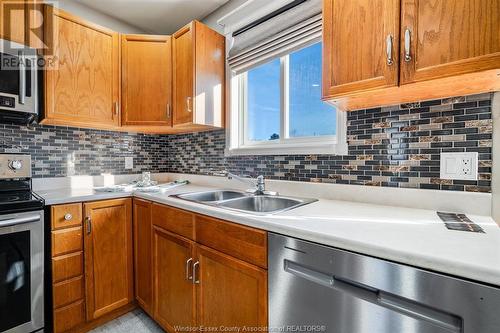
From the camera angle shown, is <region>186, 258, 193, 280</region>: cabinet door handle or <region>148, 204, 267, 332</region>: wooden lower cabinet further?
<region>186, 258, 193, 280</region>: cabinet door handle

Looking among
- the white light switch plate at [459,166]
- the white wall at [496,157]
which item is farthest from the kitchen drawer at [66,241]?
the white wall at [496,157]

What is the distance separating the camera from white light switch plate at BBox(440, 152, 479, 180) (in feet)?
3.38

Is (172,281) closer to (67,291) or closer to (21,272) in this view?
(67,291)

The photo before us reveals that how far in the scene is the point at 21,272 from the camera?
52.2 inches

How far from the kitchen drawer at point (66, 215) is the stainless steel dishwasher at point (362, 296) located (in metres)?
1.29

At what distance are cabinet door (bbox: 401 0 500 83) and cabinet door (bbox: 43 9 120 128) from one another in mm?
1952

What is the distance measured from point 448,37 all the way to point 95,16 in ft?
8.30

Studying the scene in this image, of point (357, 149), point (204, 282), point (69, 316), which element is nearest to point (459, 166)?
point (357, 149)

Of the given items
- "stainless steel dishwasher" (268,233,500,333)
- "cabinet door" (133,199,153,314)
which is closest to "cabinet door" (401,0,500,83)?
"stainless steel dishwasher" (268,233,500,333)

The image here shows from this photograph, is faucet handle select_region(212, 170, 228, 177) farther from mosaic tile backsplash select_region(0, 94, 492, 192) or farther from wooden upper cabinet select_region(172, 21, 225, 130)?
wooden upper cabinet select_region(172, 21, 225, 130)

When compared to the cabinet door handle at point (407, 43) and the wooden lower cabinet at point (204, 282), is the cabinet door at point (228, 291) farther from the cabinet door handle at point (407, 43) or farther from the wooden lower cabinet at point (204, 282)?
the cabinet door handle at point (407, 43)

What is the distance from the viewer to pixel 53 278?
145cm

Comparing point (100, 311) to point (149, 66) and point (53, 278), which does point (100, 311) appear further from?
point (149, 66)

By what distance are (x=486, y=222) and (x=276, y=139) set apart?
1231 mm
